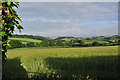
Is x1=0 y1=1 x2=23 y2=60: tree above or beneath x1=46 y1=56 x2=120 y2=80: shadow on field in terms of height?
above

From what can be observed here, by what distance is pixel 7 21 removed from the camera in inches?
285

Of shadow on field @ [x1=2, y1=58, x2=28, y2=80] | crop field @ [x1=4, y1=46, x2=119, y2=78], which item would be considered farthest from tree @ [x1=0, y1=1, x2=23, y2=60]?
crop field @ [x1=4, y1=46, x2=119, y2=78]

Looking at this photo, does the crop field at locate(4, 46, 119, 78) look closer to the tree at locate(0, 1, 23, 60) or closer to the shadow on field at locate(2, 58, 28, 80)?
the shadow on field at locate(2, 58, 28, 80)

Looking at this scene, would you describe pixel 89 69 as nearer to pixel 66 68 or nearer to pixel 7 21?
pixel 66 68

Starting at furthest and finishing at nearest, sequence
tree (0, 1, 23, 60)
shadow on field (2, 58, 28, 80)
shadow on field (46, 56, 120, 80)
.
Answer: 1. shadow on field (2, 58, 28, 80)
2. shadow on field (46, 56, 120, 80)
3. tree (0, 1, 23, 60)

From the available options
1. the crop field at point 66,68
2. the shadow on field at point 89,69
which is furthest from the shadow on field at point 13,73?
the shadow on field at point 89,69

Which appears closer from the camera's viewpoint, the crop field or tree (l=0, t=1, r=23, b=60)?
tree (l=0, t=1, r=23, b=60)

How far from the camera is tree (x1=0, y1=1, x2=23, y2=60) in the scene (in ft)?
23.3

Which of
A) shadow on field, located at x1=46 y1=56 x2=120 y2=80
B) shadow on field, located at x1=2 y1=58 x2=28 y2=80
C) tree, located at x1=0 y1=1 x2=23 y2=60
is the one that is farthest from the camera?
shadow on field, located at x1=2 y1=58 x2=28 y2=80

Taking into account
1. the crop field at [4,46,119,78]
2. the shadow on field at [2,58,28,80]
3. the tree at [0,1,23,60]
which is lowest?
the shadow on field at [2,58,28,80]

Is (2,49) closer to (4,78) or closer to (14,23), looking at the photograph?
(14,23)

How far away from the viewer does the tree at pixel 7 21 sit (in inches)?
280

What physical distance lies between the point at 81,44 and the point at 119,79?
59.3 metres

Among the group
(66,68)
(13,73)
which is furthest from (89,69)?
(13,73)
